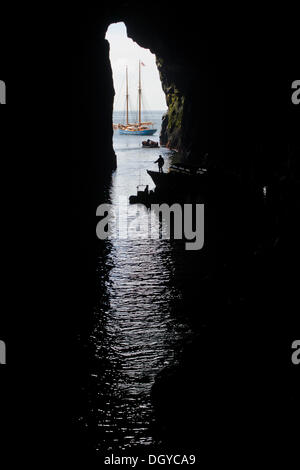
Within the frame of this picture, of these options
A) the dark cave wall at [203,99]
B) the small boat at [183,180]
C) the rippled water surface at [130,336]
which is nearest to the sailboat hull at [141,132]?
the dark cave wall at [203,99]

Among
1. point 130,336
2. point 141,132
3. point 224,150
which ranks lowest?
point 130,336

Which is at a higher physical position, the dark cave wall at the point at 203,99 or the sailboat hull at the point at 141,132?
the sailboat hull at the point at 141,132

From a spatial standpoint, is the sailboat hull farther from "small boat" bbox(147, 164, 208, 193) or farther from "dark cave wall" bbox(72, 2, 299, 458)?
"small boat" bbox(147, 164, 208, 193)

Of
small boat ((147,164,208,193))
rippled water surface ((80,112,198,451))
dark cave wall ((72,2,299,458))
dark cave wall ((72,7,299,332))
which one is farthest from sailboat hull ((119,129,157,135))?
rippled water surface ((80,112,198,451))

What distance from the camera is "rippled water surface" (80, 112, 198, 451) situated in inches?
316

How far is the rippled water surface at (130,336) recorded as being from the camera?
26.3ft

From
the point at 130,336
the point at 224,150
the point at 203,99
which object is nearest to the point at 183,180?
the point at 224,150

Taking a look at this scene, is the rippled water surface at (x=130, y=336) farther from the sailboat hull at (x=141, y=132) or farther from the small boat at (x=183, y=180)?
the sailboat hull at (x=141, y=132)

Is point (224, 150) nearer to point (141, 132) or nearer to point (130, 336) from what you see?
point (130, 336)

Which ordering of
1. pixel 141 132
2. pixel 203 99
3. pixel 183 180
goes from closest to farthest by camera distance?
pixel 183 180 < pixel 203 99 < pixel 141 132

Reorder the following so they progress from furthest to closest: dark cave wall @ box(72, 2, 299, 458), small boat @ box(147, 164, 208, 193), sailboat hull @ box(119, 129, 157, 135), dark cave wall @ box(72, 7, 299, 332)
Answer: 1. sailboat hull @ box(119, 129, 157, 135)
2. small boat @ box(147, 164, 208, 193)
3. dark cave wall @ box(72, 7, 299, 332)
4. dark cave wall @ box(72, 2, 299, 458)

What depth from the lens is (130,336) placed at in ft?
37.0

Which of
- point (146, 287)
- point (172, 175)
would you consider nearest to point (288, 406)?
point (146, 287)

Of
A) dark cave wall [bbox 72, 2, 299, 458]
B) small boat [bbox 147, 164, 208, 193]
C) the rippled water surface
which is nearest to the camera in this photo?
the rippled water surface
